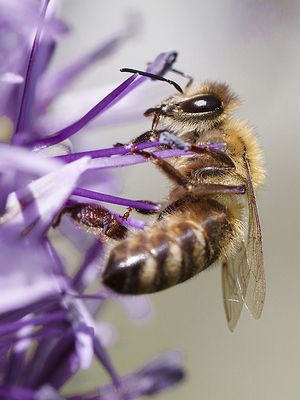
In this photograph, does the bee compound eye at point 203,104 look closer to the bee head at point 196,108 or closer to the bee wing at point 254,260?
the bee head at point 196,108

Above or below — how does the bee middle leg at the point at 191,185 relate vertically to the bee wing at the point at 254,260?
above

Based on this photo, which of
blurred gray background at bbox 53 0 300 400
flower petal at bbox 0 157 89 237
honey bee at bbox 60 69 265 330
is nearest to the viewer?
flower petal at bbox 0 157 89 237

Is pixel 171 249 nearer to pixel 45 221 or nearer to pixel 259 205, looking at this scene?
pixel 45 221

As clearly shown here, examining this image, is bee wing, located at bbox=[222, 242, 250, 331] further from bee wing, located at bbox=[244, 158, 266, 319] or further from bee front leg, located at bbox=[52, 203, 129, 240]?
bee front leg, located at bbox=[52, 203, 129, 240]

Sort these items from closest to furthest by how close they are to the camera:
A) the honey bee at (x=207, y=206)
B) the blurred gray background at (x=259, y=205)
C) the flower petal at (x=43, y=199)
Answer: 1. the flower petal at (x=43, y=199)
2. the honey bee at (x=207, y=206)
3. the blurred gray background at (x=259, y=205)

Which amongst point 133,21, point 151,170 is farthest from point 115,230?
point 151,170

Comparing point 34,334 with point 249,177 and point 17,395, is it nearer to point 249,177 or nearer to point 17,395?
point 17,395

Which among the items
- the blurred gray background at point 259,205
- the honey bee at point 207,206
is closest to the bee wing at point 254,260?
the honey bee at point 207,206

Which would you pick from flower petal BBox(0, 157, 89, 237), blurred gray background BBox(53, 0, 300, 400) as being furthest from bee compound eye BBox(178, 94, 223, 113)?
blurred gray background BBox(53, 0, 300, 400)
